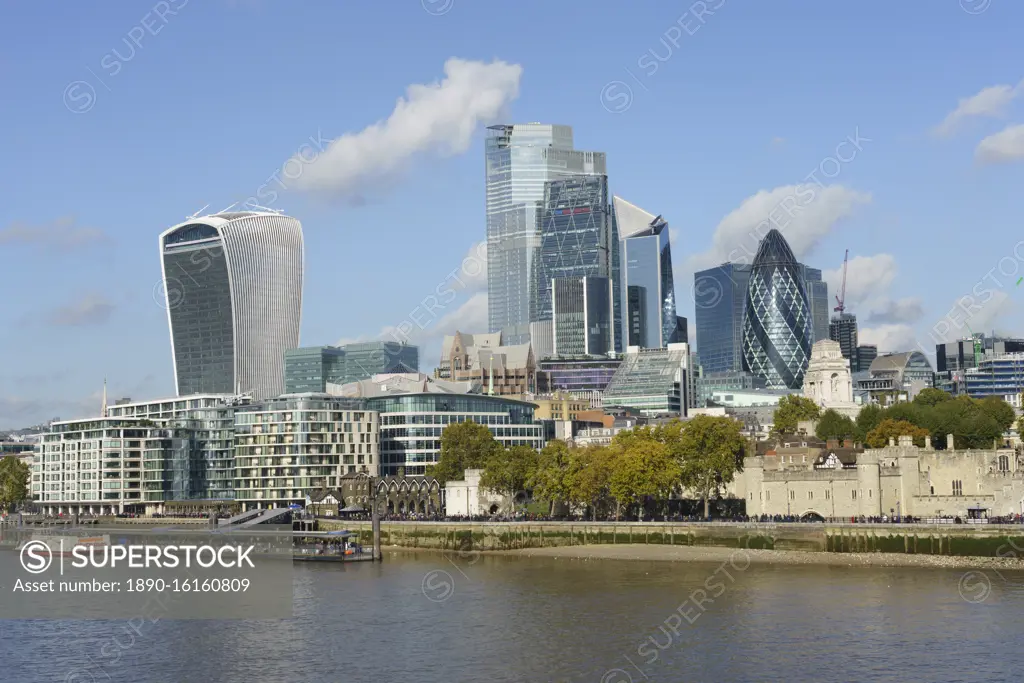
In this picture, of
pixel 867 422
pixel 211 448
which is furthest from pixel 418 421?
pixel 867 422

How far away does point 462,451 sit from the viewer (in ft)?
520

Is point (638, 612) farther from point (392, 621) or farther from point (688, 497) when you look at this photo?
point (688, 497)

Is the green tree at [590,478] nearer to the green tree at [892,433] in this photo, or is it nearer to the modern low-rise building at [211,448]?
the green tree at [892,433]

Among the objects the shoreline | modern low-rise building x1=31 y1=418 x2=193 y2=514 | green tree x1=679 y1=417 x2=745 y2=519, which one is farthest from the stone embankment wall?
modern low-rise building x1=31 y1=418 x2=193 y2=514

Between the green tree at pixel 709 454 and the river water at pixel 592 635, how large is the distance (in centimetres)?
2799

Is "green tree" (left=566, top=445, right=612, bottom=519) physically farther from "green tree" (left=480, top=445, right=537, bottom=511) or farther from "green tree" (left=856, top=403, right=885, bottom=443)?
"green tree" (left=856, top=403, right=885, bottom=443)

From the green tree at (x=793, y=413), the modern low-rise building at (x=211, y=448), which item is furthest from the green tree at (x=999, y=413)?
the modern low-rise building at (x=211, y=448)

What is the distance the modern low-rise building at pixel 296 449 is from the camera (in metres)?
169

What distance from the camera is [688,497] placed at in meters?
134

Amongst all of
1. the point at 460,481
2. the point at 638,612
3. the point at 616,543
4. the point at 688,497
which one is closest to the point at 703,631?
the point at 638,612

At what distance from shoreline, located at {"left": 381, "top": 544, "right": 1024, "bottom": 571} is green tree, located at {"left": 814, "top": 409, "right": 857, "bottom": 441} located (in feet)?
192

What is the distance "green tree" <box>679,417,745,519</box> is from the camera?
4852 inches

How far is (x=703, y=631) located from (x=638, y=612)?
6969 millimetres

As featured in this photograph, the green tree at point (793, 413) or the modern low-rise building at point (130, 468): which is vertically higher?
the green tree at point (793, 413)
